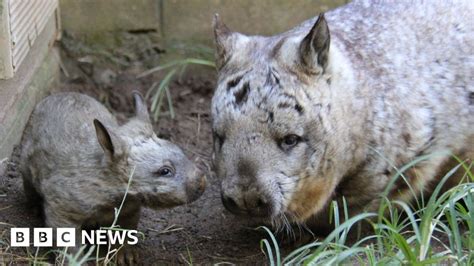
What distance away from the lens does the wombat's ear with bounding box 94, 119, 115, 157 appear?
412 centimetres

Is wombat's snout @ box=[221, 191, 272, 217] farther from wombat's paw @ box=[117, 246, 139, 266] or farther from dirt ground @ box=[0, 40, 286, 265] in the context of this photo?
wombat's paw @ box=[117, 246, 139, 266]

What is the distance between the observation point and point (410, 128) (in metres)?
4.40

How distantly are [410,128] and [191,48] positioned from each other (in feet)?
6.67

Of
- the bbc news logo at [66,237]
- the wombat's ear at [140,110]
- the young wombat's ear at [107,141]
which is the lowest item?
the bbc news logo at [66,237]

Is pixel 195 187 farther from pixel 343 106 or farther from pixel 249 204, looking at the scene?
pixel 343 106

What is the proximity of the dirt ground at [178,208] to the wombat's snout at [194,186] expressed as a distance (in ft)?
0.87

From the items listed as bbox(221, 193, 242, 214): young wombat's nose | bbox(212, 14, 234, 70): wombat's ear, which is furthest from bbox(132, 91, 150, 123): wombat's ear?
bbox(221, 193, 242, 214): young wombat's nose

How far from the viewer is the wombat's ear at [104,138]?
13.5ft

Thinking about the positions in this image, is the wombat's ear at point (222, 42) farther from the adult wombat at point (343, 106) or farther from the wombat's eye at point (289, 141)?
the wombat's eye at point (289, 141)

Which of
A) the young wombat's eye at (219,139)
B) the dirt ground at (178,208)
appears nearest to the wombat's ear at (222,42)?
the young wombat's eye at (219,139)

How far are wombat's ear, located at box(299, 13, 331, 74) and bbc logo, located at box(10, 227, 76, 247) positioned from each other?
119 centimetres

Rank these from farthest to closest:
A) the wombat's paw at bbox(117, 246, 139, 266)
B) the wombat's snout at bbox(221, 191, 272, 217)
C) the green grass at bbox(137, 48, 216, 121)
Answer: the green grass at bbox(137, 48, 216, 121)
the wombat's paw at bbox(117, 246, 139, 266)
the wombat's snout at bbox(221, 191, 272, 217)

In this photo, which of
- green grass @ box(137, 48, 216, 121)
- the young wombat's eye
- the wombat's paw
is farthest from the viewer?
green grass @ box(137, 48, 216, 121)

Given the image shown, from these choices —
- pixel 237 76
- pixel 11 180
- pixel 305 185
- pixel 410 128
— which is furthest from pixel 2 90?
pixel 410 128
